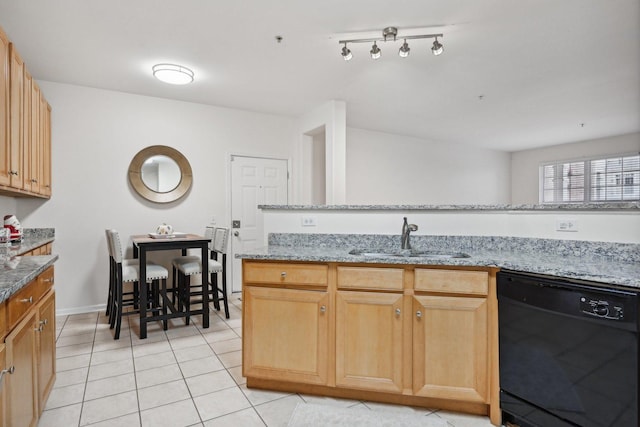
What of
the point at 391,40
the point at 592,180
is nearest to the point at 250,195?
the point at 391,40

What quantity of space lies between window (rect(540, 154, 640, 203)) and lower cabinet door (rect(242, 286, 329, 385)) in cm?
706

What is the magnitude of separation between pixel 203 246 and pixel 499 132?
17.6 ft

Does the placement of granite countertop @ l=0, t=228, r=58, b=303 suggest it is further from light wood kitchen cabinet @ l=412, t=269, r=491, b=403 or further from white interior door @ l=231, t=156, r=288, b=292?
white interior door @ l=231, t=156, r=288, b=292

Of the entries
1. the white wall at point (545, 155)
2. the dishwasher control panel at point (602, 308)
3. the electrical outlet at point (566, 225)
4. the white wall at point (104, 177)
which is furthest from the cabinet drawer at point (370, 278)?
the white wall at point (545, 155)

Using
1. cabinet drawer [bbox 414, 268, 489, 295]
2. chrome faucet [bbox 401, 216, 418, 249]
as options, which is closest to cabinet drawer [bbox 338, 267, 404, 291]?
cabinet drawer [bbox 414, 268, 489, 295]

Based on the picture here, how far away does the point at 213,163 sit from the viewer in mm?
4449

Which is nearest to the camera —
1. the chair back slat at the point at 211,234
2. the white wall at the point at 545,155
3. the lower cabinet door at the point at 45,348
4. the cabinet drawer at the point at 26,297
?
the cabinet drawer at the point at 26,297

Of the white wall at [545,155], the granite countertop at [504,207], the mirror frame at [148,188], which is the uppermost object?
the white wall at [545,155]

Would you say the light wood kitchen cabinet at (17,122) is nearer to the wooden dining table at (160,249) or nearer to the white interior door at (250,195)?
the wooden dining table at (160,249)

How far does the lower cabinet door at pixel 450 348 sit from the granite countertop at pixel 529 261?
0.21m

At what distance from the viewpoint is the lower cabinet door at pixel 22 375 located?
4.02 feet

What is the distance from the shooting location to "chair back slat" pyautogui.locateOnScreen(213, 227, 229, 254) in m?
3.58

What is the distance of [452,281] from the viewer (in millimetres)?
1814

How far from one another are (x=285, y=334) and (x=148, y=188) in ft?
9.60
